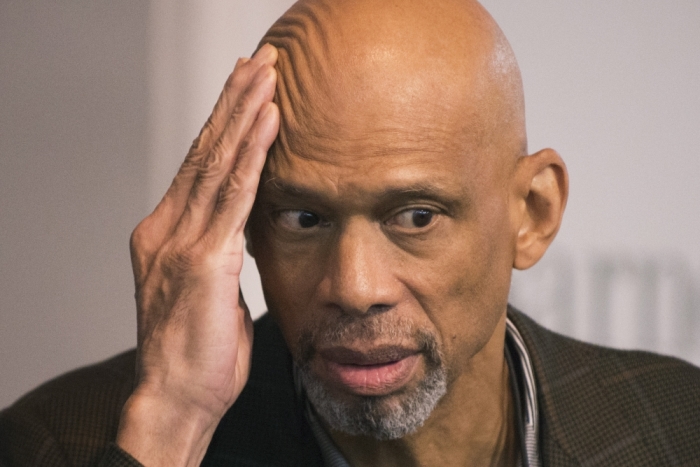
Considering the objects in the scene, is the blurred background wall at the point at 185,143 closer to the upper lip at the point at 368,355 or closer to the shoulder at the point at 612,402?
the shoulder at the point at 612,402

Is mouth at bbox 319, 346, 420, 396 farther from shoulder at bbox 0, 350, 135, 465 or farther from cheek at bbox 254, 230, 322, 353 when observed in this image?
shoulder at bbox 0, 350, 135, 465

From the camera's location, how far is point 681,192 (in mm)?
2521

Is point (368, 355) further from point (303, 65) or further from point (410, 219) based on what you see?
point (303, 65)

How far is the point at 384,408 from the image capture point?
4.66 feet

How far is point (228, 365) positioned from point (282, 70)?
1.61 feet

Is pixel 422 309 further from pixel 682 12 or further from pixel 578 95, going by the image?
pixel 682 12

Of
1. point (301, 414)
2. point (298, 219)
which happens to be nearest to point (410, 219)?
point (298, 219)

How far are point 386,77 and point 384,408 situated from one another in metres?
0.52

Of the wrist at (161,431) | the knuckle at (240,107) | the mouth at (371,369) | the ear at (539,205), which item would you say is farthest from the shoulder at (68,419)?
the ear at (539,205)

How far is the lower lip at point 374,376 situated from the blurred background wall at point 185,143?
1.18 meters

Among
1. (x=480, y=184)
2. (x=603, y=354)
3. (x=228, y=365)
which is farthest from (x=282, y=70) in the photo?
(x=603, y=354)

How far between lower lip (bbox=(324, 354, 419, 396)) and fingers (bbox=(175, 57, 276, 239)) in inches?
12.9

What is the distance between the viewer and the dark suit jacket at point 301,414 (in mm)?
1652

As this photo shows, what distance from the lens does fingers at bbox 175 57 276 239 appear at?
4.66 feet
